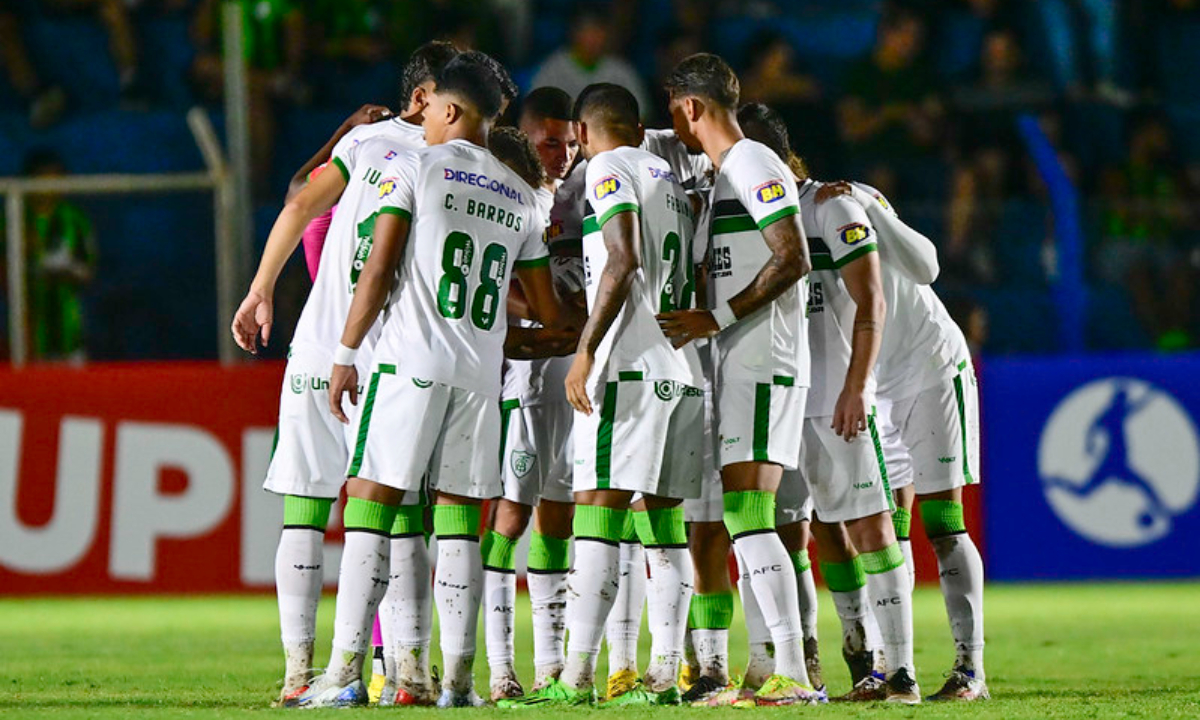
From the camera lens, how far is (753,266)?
286 inches

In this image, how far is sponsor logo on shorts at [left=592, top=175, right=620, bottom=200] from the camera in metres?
7.00

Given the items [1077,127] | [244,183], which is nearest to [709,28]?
[1077,127]

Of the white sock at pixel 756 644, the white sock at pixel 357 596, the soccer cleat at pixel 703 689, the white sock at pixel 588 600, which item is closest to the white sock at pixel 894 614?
the white sock at pixel 756 644

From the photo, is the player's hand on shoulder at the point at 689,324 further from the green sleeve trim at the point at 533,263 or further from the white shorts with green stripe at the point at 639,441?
the green sleeve trim at the point at 533,263

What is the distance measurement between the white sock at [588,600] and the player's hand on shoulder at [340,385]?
0.98 meters

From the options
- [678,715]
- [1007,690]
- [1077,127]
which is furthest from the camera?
[1077,127]

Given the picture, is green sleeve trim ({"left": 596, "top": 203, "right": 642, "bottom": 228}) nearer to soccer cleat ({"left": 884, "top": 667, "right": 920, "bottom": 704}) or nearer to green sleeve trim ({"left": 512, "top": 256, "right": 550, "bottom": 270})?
green sleeve trim ({"left": 512, "top": 256, "right": 550, "bottom": 270})

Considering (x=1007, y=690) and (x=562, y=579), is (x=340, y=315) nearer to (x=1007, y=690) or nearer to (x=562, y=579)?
(x=562, y=579)

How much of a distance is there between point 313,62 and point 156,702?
33.8 ft

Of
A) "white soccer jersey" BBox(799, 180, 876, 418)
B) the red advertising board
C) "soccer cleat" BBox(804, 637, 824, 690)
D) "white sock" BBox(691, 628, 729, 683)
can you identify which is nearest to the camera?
"white sock" BBox(691, 628, 729, 683)

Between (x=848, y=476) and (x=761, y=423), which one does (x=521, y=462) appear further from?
(x=848, y=476)

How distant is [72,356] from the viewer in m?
13.2

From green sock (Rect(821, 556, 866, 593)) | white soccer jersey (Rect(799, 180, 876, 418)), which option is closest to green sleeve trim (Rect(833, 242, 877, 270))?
white soccer jersey (Rect(799, 180, 876, 418))

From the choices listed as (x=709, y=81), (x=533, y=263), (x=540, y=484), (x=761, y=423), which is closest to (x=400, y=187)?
(x=533, y=263)
